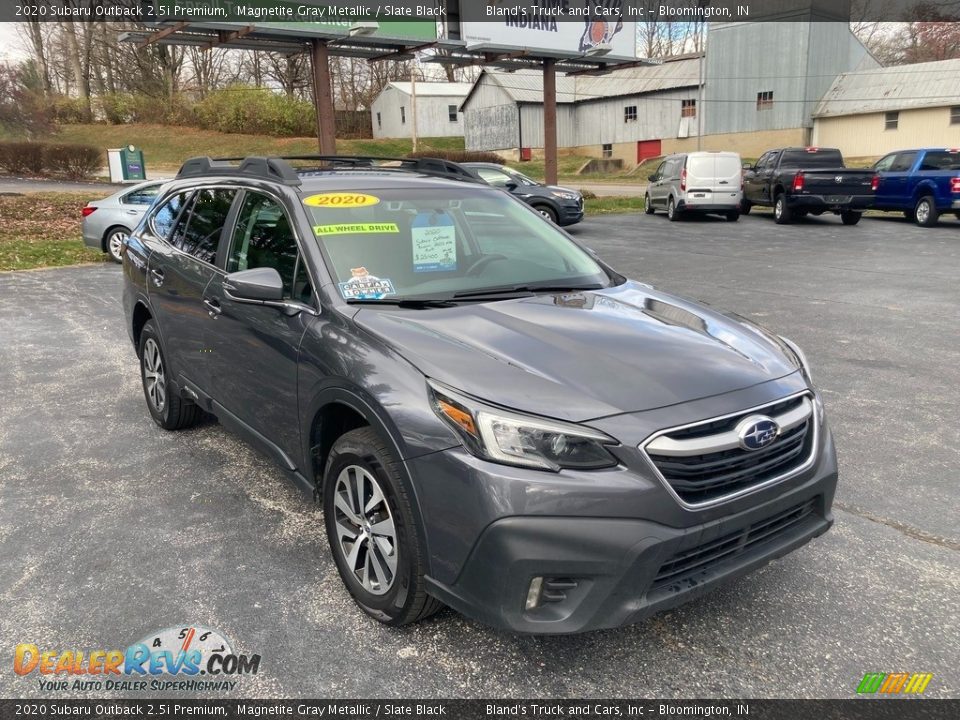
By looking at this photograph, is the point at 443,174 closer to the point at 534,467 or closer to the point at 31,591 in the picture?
the point at 534,467

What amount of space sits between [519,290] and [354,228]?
0.84 metres

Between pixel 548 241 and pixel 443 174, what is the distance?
2.80ft

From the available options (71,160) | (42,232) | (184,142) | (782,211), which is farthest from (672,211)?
(184,142)

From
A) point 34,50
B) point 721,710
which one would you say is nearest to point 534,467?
point 721,710

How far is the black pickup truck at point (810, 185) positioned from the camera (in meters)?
17.7

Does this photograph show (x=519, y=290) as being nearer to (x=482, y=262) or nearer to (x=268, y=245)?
(x=482, y=262)

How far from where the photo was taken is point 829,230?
17.5 meters

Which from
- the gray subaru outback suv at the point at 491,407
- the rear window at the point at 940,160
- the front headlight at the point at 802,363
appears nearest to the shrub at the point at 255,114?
the rear window at the point at 940,160

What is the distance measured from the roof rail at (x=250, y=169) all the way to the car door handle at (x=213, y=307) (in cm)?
71

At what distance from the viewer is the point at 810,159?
1942 cm

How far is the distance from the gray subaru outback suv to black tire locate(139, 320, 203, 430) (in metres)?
0.96

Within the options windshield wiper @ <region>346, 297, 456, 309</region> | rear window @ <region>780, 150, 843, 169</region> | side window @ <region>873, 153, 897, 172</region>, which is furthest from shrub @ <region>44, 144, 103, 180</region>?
windshield wiper @ <region>346, 297, 456, 309</region>

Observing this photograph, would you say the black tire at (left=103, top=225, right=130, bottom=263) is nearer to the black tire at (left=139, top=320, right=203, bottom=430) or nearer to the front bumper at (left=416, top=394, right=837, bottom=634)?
the black tire at (left=139, top=320, right=203, bottom=430)

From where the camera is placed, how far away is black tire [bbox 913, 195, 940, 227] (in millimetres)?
17344
